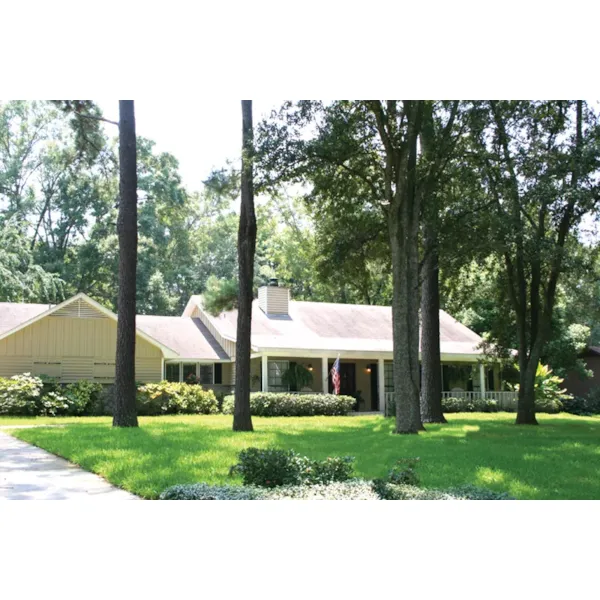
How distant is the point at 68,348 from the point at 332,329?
930 centimetres

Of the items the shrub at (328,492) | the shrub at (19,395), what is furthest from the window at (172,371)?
the shrub at (328,492)

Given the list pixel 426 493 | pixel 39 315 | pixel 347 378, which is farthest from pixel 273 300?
pixel 426 493

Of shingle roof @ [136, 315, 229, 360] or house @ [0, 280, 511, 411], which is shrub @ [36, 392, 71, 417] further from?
shingle roof @ [136, 315, 229, 360]

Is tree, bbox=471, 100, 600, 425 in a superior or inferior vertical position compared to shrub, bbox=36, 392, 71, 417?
superior

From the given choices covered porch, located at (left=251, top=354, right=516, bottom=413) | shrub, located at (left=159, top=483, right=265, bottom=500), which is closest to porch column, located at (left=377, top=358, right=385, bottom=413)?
covered porch, located at (left=251, top=354, right=516, bottom=413)

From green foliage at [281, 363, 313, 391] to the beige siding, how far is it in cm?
448

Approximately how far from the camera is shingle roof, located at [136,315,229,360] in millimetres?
24844

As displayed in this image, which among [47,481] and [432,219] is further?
[432,219]

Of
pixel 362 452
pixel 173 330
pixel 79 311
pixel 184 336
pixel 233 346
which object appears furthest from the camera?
pixel 173 330

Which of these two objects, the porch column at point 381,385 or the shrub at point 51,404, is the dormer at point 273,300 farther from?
the shrub at point 51,404

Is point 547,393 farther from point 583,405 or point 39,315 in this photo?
point 39,315

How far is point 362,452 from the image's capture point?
1098cm
